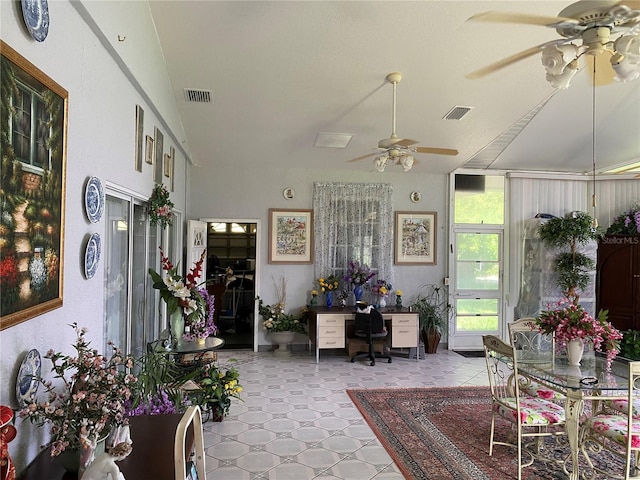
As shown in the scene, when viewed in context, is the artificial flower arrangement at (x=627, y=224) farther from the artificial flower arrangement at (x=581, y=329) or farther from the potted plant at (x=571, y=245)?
the artificial flower arrangement at (x=581, y=329)

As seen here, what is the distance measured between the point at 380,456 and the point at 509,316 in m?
4.65

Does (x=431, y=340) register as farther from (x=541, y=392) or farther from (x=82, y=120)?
(x=82, y=120)

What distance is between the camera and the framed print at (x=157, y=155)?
406 cm

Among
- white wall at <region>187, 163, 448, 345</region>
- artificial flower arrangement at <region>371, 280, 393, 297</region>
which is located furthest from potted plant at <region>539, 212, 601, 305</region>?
artificial flower arrangement at <region>371, 280, 393, 297</region>

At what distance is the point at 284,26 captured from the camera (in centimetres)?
380

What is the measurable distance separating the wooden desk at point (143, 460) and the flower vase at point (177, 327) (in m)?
1.39

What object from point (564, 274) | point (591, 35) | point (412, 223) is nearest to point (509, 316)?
point (564, 274)

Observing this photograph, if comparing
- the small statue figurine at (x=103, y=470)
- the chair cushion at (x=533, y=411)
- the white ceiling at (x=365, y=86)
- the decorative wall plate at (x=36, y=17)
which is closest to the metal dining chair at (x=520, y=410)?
the chair cushion at (x=533, y=411)

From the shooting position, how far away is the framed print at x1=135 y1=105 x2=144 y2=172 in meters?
3.40

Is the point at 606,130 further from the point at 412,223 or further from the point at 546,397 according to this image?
the point at 546,397

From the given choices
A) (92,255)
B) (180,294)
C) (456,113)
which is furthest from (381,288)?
(92,255)

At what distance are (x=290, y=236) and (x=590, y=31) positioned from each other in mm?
5019

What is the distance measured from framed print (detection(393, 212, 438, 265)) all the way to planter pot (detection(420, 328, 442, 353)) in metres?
1.11

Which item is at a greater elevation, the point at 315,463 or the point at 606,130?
the point at 606,130
